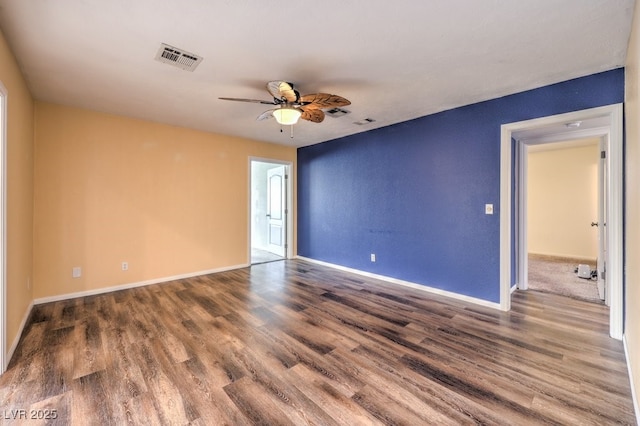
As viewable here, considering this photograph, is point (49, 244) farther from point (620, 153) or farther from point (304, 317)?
point (620, 153)

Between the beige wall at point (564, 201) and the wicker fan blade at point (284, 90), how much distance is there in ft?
21.5

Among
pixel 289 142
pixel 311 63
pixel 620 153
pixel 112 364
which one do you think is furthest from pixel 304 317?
pixel 289 142

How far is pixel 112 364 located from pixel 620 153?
4499 mm

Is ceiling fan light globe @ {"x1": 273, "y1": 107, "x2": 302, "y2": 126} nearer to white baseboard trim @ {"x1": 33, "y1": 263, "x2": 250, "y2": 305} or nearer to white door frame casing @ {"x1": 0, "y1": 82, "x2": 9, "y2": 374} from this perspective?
white door frame casing @ {"x1": 0, "y1": 82, "x2": 9, "y2": 374}

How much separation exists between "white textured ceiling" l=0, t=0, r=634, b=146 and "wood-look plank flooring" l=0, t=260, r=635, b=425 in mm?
2412

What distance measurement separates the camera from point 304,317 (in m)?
2.99

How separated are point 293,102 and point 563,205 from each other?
6853 mm

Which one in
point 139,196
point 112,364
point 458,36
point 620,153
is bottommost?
point 112,364

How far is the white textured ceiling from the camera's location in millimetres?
1758

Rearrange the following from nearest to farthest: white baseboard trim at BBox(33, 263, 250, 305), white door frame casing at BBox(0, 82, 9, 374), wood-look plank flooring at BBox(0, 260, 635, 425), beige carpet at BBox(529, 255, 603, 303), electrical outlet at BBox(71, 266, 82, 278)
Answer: wood-look plank flooring at BBox(0, 260, 635, 425), white door frame casing at BBox(0, 82, 9, 374), white baseboard trim at BBox(33, 263, 250, 305), electrical outlet at BBox(71, 266, 82, 278), beige carpet at BBox(529, 255, 603, 303)

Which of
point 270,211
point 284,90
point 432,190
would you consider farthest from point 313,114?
point 270,211

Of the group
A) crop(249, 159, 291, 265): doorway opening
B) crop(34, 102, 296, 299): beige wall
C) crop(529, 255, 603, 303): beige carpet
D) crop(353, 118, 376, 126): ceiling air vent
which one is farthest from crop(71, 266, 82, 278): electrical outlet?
crop(529, 255, 603, 303): beige carpet

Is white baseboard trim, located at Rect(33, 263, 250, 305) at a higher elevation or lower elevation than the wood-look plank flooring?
higher

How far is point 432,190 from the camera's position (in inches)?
150
